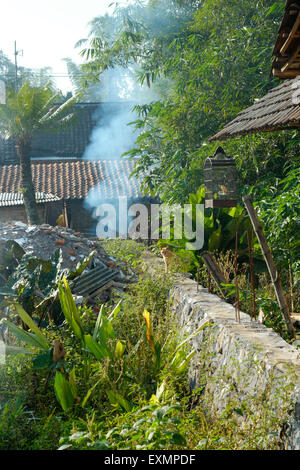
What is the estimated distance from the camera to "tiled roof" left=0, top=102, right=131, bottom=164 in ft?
78.4

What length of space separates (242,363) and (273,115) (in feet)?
11.4

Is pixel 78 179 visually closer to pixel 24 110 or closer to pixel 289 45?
pixel 24 110

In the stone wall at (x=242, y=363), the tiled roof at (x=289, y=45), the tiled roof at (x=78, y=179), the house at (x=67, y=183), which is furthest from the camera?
the tiled roof at (x=78, y=179)

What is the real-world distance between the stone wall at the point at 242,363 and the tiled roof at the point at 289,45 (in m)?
2.04

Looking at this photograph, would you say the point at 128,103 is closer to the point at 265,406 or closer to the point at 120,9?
the point at 120,9

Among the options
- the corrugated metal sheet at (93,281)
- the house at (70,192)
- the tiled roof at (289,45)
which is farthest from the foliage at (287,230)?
the house at (70,192)

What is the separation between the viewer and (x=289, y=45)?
394cm

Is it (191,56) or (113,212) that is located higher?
(191,56)

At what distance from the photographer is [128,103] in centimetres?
2684

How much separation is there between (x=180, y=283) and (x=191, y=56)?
22.4 ft

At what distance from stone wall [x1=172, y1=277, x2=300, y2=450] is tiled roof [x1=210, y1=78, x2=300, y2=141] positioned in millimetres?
2027

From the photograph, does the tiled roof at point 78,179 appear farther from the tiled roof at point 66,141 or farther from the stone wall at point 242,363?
the stone wall at point 242,363

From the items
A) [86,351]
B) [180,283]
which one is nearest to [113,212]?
[180,283]

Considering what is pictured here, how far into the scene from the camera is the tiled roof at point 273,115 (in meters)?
5.67
